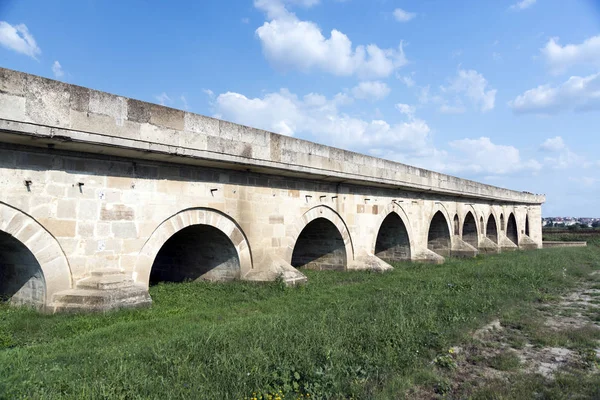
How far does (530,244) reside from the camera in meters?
26.3

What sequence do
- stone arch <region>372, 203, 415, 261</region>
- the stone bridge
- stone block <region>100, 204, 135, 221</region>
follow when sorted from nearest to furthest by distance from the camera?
the stone bridge → stone block <region>100, 204, 135, 221</region> → stone arch <region>372, 203, 415, 261</region>

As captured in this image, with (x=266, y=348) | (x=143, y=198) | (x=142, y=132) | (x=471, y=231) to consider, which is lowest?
(x=266, y=348)

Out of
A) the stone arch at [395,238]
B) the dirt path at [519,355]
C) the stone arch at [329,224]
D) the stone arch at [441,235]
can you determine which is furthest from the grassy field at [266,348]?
the stone arch at [441,235]

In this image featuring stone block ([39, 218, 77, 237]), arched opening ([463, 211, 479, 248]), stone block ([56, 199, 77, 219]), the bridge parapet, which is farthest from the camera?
arched opening ([463, 211, 479, 248])

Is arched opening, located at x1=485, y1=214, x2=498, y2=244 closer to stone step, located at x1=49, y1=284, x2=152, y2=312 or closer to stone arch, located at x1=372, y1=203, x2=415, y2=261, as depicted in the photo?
stone arch, located at x1=372, y1=203, x2=415, y2=261

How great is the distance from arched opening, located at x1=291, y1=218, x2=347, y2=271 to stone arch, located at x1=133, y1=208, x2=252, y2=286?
122 inches

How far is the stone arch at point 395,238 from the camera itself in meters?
13.0

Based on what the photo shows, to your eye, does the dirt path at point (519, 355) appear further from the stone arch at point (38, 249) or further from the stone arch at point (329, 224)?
the stone arch at point (329, 224)

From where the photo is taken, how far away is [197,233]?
770 centimetres

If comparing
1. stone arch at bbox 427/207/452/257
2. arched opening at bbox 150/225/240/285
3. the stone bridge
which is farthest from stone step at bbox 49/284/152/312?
stone arch at bbox 427/207/452/257

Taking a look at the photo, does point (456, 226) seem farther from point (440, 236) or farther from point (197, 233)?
point (197, 233)

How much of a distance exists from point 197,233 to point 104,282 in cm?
258

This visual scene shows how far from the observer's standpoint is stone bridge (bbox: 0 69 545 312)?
15.8ft

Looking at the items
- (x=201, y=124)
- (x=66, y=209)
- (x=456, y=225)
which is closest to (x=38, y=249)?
(x=66, y=209)
